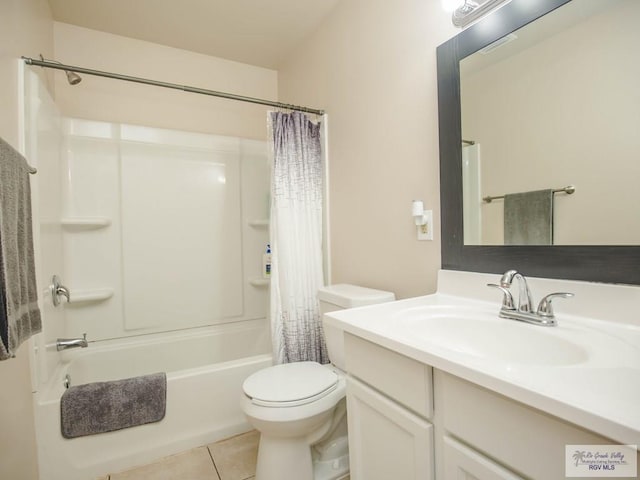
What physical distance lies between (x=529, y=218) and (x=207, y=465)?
178 centimetres

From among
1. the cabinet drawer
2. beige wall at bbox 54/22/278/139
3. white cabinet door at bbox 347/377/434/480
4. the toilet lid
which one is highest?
beige wall at bbox 54/22/278/139

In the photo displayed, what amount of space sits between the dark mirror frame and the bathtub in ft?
4.21

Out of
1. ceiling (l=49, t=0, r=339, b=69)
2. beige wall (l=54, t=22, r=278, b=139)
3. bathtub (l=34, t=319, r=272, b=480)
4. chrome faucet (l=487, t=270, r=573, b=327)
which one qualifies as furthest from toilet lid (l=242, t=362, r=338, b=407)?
ceiling (l=49, t=0, r=339, b=69)

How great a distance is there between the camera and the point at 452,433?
0.67 meters

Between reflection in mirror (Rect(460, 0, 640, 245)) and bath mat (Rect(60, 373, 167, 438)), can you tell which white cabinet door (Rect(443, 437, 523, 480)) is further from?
bath mat (Rect(60, 373, 167, 438))

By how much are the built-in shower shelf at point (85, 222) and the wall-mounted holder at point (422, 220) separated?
1.91 meters

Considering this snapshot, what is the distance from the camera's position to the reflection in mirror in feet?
2.66

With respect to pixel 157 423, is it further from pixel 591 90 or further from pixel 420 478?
pixel 591 90

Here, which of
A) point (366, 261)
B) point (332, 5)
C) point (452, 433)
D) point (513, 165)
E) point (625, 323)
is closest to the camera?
point (452, 433)

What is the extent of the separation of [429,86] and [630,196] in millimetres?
806

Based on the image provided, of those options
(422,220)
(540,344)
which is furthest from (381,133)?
(540,344)

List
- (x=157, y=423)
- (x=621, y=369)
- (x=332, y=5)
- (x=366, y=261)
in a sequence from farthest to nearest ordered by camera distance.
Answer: (x=332, y=5)
(x=366, y=261)
(x=157, y=423)
(x=621, y=369)

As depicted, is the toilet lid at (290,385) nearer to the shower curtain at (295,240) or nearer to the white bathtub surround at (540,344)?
the shower curtain at (295,240)

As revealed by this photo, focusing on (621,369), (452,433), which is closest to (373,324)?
(452,433)
